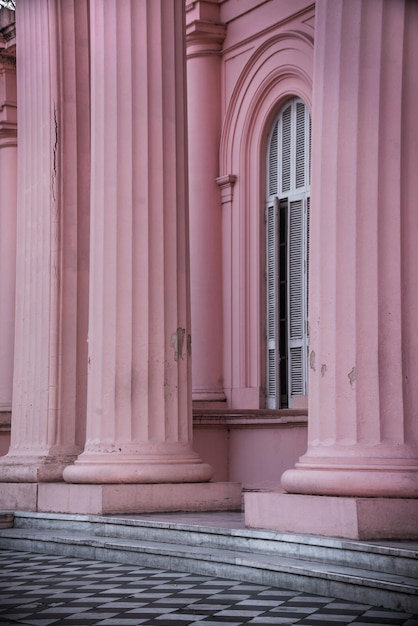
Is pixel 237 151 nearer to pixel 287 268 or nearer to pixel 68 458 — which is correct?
pixel 287 268


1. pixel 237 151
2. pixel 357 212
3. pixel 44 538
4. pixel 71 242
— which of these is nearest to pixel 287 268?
pixel 237 151

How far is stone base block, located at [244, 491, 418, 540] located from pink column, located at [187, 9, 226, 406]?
9167 millimetres

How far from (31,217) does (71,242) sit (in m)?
0.78

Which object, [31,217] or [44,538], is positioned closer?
[44,538]

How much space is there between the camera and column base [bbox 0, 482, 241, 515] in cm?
1379

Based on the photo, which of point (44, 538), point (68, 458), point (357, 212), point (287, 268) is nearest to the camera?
point (357, 212)

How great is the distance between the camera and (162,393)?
14.0 meters

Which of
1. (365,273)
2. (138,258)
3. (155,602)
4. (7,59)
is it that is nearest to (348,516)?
(155,602)

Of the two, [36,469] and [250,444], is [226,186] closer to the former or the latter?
[250,444]

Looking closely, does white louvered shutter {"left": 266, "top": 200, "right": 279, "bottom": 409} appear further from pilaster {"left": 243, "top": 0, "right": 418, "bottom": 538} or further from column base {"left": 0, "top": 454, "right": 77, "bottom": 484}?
pilaster {"left": 243, "top": 0, "right": 418, "bottom": 538}

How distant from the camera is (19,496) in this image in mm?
15695

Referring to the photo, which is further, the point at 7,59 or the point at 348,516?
the point at 7,59

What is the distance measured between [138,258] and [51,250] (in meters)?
2.38

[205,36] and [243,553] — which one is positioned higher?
[205,36]
